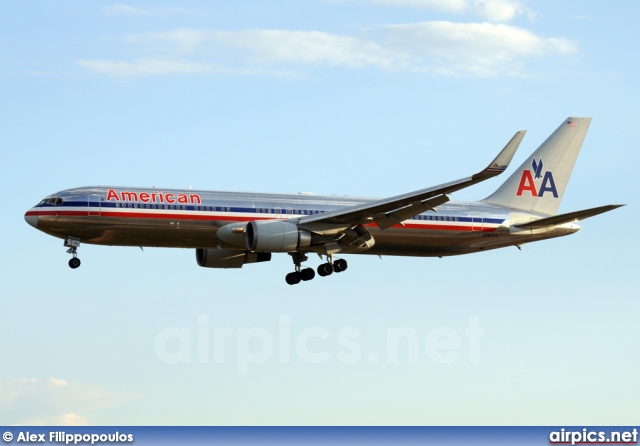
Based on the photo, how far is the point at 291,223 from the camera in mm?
60344

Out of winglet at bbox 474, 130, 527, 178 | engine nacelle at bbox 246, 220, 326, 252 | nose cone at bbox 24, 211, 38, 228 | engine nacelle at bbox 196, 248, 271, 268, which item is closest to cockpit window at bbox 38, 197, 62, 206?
nose cone at bbox 24, 211, 38, 228

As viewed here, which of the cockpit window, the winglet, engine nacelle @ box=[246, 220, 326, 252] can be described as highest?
the cockpit window

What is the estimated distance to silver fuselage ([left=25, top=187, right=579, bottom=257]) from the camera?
59.0 metres

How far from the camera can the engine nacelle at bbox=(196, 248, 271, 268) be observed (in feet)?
218

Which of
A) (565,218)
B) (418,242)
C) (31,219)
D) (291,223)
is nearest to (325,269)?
(291,223)

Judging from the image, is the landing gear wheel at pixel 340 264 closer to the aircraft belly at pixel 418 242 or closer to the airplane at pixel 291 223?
the airplane at pixel 291 223

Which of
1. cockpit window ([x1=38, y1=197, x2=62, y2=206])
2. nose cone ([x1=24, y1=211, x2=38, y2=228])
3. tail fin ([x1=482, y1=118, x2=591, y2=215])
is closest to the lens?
cockpit window ([x1=38, y1=197, x2=62, y2=206])

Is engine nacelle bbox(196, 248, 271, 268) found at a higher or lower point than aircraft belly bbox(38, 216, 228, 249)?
higher

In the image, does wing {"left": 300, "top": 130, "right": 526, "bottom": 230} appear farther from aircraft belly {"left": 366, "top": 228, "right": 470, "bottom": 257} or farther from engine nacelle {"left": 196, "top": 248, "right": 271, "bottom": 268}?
engine nacelle {"left": 196, "top": 248, "right": 271, "bottom": 268}

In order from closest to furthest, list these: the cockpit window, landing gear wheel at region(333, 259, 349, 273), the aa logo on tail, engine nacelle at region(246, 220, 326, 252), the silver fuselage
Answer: the silver fuselage < engine nacelle at region(246, 220, 326, 252) < the cockpit window < landing gear wheel at region(333, 259, 349, 273) < the aa logo on tail

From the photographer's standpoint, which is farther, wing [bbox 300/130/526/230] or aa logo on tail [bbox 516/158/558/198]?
aa logo on tail [bbox 516/158/558/198]

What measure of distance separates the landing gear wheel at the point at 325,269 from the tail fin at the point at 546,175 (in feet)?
34.8

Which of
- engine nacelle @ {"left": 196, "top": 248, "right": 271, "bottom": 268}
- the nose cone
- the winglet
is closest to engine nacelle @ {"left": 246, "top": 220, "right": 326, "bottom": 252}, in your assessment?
engine nacelle @ {"left": 196, "top": 248, "right": 271, "bottom": 268}

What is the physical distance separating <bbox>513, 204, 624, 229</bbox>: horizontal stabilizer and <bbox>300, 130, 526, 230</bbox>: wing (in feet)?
23.6
